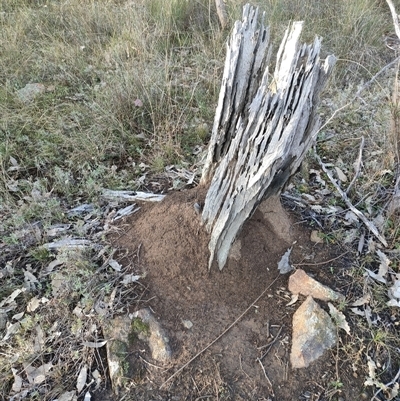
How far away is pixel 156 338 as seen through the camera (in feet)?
6.81

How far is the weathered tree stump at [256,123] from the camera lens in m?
1.83

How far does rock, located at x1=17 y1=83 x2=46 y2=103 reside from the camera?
3930mm

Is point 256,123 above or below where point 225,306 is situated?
above

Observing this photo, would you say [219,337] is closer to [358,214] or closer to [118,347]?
[118,347]

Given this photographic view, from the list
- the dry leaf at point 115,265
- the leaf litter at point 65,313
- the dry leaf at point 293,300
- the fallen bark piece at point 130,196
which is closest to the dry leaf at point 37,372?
the leaf litter at point 65,313

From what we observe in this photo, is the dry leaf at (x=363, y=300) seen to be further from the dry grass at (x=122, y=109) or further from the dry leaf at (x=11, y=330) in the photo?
the dry leaf at (x=11, y=330)

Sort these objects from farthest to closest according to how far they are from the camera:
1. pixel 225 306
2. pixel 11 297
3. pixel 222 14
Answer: pixel 222 14, pixel 11 297, pixel 225 306

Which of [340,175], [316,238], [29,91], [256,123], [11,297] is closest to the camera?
[256,123]

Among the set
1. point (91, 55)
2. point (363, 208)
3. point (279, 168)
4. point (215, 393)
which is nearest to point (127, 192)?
point (279, 168)

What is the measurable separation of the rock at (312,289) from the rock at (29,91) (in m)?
3.24

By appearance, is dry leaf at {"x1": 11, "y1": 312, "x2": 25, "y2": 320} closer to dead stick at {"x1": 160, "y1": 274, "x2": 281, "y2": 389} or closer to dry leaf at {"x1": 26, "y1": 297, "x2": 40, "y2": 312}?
dry leaf at {"x1": 26, "y1": 297, "x2": 40, "y2": 312}

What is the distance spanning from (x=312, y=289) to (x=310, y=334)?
27 cm

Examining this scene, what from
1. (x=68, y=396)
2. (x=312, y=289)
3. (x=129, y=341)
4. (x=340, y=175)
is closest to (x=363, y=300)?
(x=312, y=289)

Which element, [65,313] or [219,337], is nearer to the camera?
[219,337]
